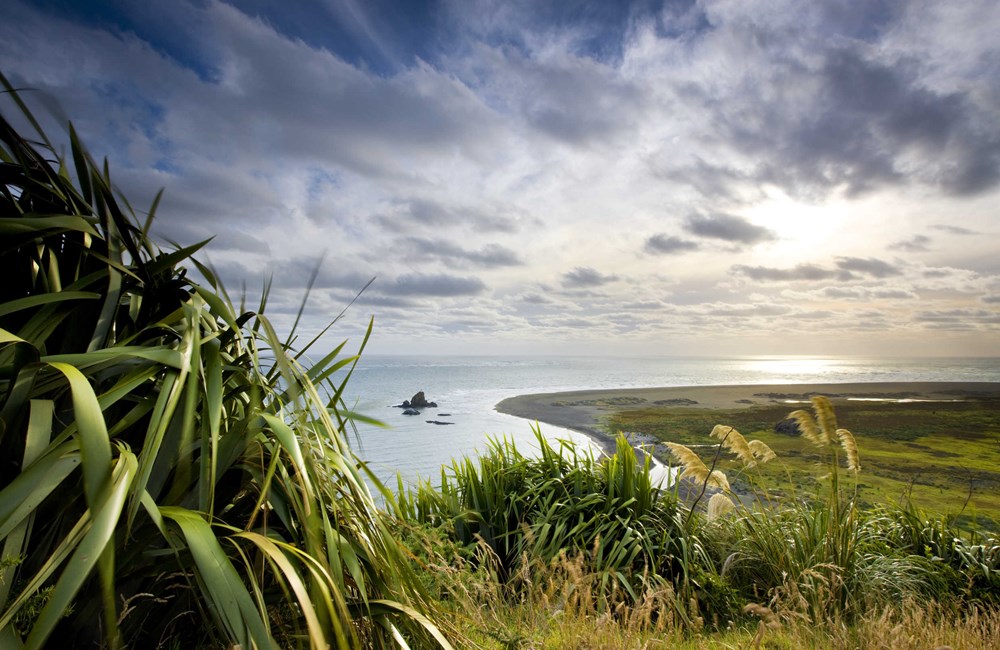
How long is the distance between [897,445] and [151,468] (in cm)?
2437

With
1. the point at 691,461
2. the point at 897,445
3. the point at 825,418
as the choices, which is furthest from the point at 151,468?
the point at 897,445

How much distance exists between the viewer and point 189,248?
1821mm

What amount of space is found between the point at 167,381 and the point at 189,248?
1.94 feet

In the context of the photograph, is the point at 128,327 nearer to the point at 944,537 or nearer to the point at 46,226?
the point at 46,226

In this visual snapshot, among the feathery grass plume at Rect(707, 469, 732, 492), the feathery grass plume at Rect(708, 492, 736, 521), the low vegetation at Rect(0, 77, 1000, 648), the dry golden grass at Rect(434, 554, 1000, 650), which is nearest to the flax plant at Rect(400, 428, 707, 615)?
the feathery grass plume at Rect(708, 492, 736, 521)

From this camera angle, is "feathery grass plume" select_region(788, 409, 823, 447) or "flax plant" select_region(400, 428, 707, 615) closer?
"flax plant" select_region(400, 428, 707, 615)

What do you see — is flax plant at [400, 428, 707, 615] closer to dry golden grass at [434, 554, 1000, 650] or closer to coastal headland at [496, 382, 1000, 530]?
dry golden grass at [434, 554, 1000, 650]

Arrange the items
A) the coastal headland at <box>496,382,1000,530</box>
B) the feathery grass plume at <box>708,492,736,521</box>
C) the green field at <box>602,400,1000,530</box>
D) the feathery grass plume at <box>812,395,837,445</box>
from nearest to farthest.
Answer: the feathery grass plume at <box>812,395,837,445</box>
the feathery grass plume at <box>708,492,736,521</box>
the green field at <box>602,400,1000,530</box>
the coastal headland at <box>496,382,1000,530</box>

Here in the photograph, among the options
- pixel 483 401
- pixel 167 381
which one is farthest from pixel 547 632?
pixel 483 401

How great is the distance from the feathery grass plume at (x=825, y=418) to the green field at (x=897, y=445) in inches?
116

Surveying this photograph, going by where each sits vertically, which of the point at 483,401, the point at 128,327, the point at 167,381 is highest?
the point at 128,327

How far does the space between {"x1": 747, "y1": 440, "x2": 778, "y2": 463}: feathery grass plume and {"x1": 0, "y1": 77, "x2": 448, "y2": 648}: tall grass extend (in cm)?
373

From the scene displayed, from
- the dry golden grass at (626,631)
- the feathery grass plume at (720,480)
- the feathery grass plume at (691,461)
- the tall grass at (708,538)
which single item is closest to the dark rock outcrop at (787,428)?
the tall grass at (708,538)

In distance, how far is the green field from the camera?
39.2 feet
